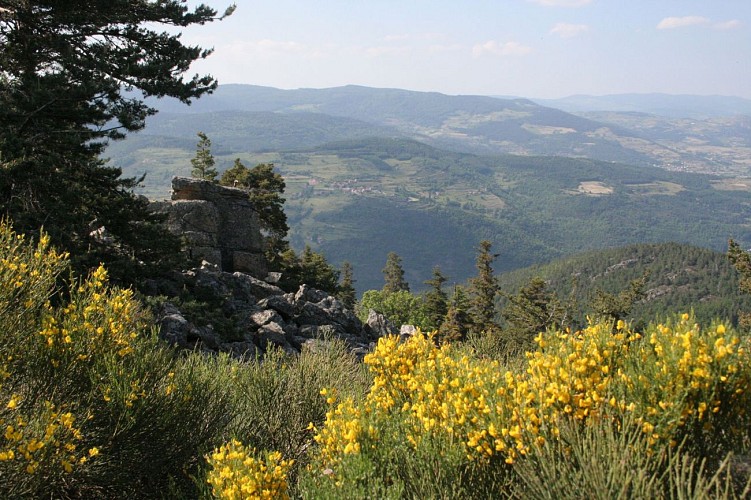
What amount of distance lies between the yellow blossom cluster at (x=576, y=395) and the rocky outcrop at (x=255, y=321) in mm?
8187

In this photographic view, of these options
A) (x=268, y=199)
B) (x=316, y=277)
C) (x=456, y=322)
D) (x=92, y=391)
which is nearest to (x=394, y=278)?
(x=456, y=322)

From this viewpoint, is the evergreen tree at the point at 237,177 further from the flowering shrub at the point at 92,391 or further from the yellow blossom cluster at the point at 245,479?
the yellow blossom cluster at the point at 245,479

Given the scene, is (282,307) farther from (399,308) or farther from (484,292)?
(399,308)

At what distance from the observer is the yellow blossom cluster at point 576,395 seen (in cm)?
436

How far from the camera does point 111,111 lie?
1543 cm

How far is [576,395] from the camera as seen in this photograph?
4.66m

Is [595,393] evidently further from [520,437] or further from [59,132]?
[59,132]

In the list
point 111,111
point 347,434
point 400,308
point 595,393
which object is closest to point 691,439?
point 595,393

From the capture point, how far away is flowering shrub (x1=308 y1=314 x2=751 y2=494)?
14.3ft

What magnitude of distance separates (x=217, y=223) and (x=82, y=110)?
11635mm

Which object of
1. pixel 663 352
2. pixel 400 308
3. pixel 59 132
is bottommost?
pixel 400 308

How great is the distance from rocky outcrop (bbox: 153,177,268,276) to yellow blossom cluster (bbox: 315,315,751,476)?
19.4 m

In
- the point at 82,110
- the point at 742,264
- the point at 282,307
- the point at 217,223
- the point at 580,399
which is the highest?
the point at 82,110

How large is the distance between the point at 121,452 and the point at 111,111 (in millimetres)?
12133
